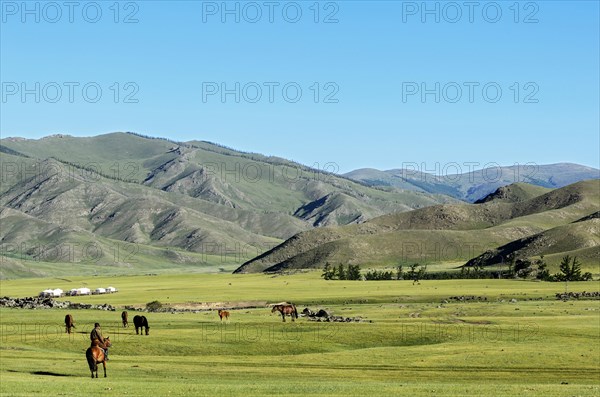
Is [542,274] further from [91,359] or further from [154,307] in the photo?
[91,359]

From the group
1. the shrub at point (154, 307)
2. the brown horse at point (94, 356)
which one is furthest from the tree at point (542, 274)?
the brown horse at point (94, 356)

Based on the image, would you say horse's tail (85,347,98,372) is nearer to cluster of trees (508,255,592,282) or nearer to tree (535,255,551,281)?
cluster of trees (508,255,592,282)

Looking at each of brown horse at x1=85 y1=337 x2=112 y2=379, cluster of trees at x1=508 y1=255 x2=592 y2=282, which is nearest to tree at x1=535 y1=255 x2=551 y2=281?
cluster of trees at x1=508 y1=255 x2=592 y2=282

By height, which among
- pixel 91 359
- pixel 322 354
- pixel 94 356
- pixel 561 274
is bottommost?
pixel 322 354

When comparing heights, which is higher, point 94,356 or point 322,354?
point 94,356

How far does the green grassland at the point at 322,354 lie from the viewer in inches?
1689

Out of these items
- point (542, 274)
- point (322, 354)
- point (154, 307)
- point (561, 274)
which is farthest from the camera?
point (542, 274)

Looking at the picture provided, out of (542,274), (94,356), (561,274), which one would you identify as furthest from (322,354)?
(561,274)

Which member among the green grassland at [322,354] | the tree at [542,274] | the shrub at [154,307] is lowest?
the green grassland at [322,354]

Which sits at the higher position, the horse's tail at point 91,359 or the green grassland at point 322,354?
the horse's tail at point 91,359

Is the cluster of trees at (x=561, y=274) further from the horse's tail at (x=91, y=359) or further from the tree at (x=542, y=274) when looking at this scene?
the horse's tail at (x=91, y=359)

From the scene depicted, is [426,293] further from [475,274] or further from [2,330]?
[2,330]

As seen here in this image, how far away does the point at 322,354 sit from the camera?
61.9 meters

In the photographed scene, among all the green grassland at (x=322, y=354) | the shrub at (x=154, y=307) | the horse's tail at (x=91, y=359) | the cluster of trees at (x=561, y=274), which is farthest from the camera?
the cluster of trees at (x=561, y=274)
